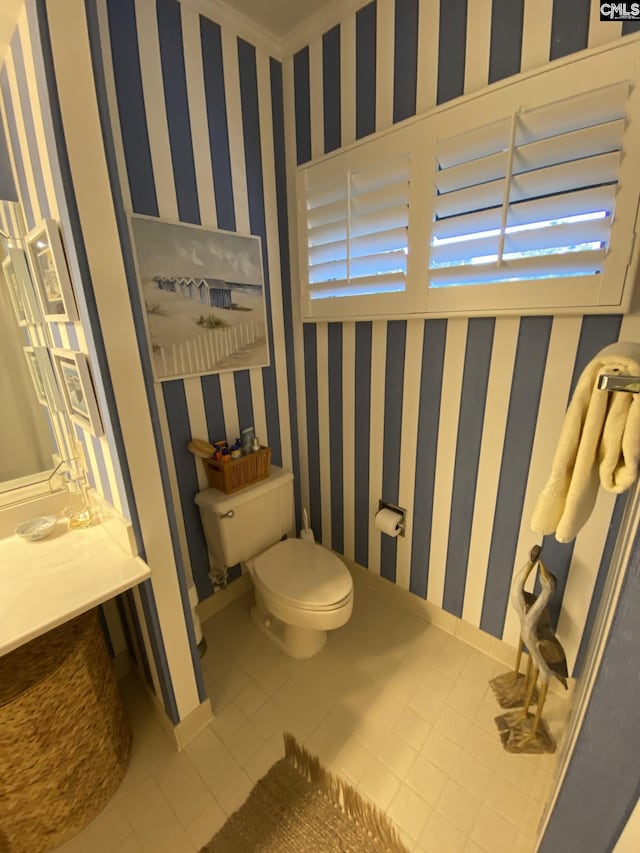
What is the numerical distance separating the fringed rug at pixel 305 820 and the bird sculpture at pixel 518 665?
25.6 inches

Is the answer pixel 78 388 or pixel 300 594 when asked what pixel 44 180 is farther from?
pixel 300 594

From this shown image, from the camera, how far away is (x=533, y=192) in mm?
1088

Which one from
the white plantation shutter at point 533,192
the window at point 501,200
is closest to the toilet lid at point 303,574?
the window at point 501,200

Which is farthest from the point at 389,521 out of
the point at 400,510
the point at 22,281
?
the point at 22,281

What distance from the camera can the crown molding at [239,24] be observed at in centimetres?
132

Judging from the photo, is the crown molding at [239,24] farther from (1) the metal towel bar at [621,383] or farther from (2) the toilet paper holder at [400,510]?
(2) the toilet paper holder at [400,510]

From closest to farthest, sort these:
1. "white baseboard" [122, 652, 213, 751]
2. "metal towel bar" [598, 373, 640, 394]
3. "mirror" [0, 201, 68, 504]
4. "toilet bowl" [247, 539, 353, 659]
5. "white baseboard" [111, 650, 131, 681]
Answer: "metal towel bar" [598, 373, 640, 394]
"mirror" [0, 201, 68, 504]
"white baseboard" [122, 652, 213, 751]
"toilet bowl" [247, 539, 353, 659]
"white baseboard" [111, 650, 131, 681]

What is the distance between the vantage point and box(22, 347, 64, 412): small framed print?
1228mm

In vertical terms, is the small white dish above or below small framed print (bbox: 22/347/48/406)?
below

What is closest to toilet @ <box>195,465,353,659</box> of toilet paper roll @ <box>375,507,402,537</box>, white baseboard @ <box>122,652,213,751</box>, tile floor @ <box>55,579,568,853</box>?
tile floor @ <box>55,579,568,853</box>

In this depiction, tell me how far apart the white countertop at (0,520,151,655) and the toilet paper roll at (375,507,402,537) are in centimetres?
106

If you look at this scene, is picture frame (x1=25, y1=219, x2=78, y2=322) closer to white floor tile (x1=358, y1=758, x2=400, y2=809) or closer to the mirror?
the mirror

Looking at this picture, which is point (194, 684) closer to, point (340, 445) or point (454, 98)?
point (340, 445)

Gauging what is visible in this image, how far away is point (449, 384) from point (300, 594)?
103cm
